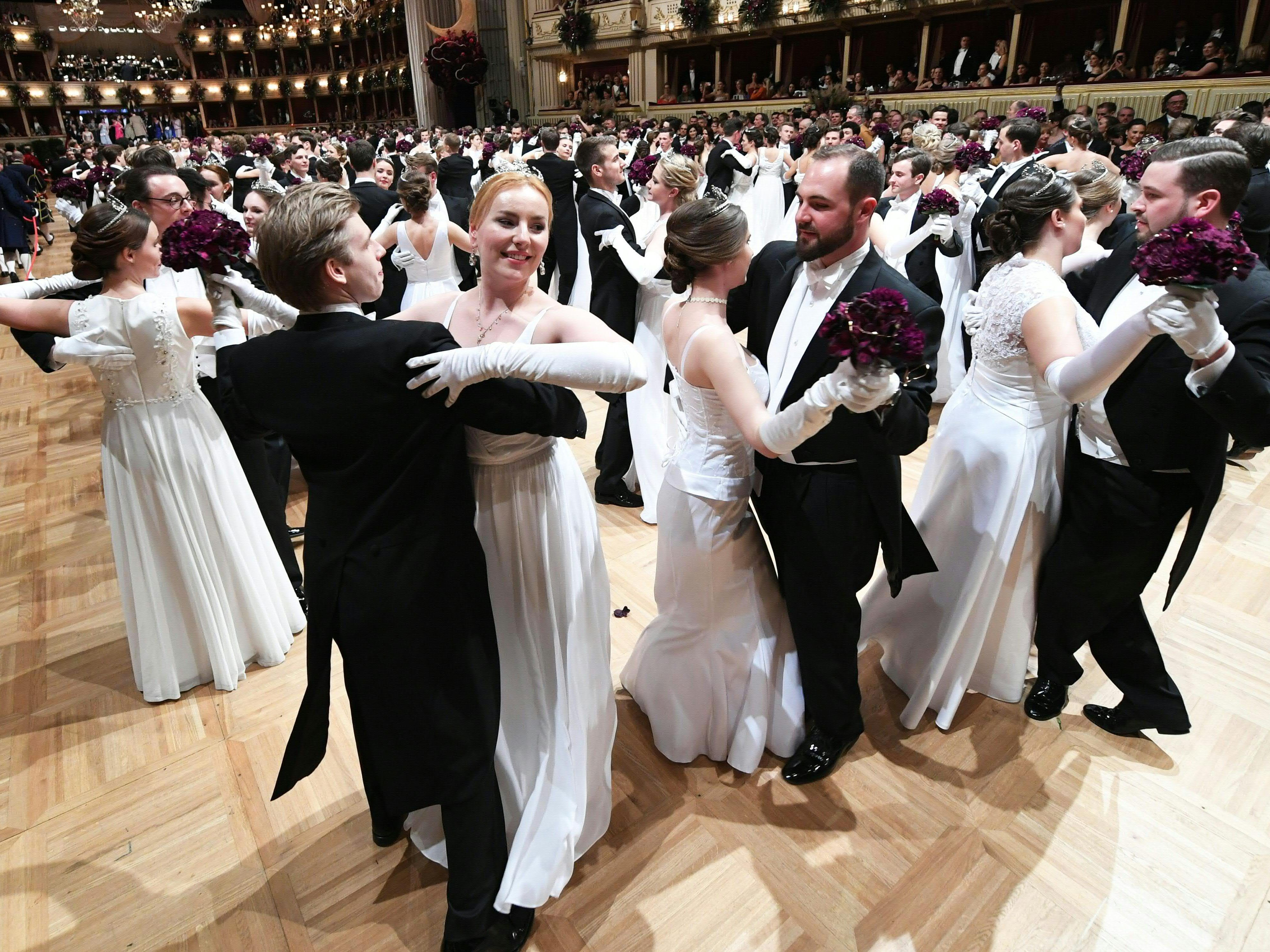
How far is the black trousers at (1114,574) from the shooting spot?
2.07m

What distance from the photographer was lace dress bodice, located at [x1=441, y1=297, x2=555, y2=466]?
1548 millimetres

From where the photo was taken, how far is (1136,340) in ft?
4.81

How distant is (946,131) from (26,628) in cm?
871

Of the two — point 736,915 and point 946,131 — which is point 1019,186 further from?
point 946,131

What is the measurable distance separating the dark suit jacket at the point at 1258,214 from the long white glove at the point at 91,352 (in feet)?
16.2

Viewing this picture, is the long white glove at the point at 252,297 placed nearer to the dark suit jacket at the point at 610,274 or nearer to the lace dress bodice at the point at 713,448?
the lace dress bodice at the point at 713,448

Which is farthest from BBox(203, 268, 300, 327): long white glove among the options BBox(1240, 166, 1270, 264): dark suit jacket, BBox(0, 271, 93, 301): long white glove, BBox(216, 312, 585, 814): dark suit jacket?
BBox(1240, 166, 1270, 264): dark suit jacket

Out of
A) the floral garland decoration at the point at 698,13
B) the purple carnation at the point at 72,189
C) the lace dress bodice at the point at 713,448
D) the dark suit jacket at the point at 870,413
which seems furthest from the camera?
the floral garland decoration at the point at 698,13

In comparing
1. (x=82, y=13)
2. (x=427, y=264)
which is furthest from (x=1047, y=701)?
(x=82, y=13)

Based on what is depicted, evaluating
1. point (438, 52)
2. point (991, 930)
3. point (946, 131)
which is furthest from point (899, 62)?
point (991, 930)

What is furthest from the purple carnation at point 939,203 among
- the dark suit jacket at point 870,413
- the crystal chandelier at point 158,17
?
the crystal chandelier at point 158,17

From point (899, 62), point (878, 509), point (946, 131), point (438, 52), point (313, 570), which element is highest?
point (438, 52)

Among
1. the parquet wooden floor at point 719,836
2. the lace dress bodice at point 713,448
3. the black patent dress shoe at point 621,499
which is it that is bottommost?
the parquet wooden floor at point 719,836

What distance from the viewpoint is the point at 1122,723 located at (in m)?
2.31
